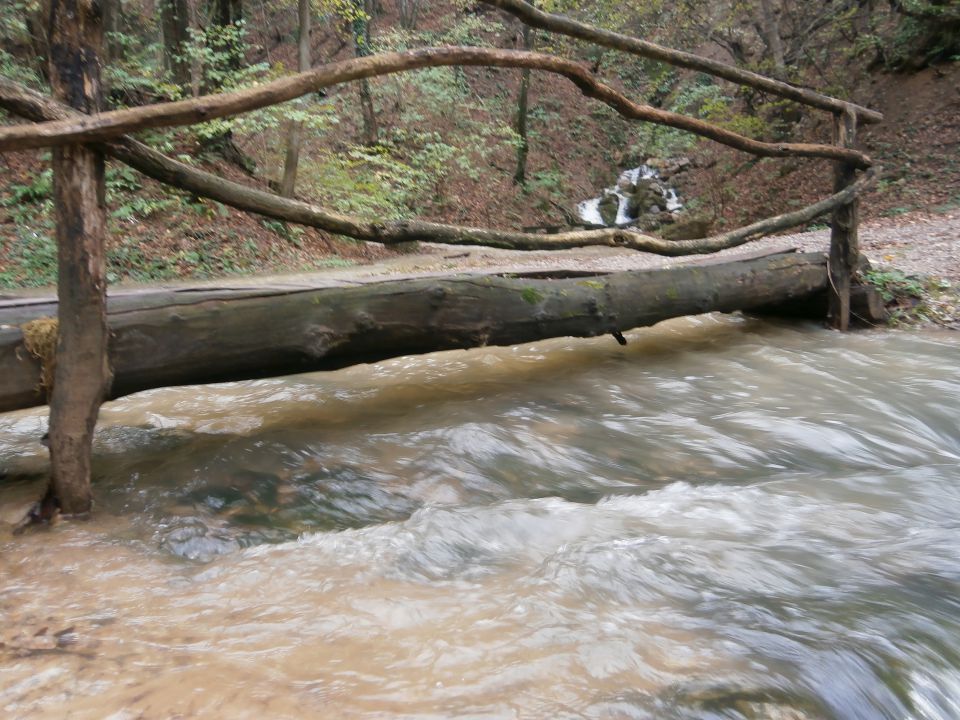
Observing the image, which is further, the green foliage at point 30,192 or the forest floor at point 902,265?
the green foliage at point 30,192

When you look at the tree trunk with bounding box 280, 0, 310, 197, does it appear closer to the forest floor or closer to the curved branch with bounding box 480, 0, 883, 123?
the forest floor

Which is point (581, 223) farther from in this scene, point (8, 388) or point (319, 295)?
point (8, 388)

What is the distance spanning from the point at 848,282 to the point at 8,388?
7.00 metres

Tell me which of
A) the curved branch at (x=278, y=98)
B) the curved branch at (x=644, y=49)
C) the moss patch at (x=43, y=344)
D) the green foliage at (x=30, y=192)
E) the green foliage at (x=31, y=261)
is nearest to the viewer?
the curved branch at (x=278, y=98)

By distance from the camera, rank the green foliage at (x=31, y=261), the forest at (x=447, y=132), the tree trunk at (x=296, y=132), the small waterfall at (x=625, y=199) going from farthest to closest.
→ the small waterfall at (x=625, y=199), the tree trunk at (x=296, y=132), the forest at (x=447, y=132), the green foliage at (x=31, y=261)

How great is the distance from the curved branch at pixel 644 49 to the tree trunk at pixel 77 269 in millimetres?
2090

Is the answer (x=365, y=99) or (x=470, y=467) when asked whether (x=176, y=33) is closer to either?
(x=365, y=99)

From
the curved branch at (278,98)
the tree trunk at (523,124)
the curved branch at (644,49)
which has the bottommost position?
the curved branch at (278,98)

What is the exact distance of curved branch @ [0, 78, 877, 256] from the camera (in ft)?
9.04

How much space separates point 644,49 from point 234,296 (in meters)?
3.59

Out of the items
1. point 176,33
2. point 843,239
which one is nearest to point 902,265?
point 843,239

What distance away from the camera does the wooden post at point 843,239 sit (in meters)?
6.50

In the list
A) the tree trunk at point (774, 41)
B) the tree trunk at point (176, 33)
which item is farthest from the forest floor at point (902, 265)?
the tree trunk at point (176, 33)

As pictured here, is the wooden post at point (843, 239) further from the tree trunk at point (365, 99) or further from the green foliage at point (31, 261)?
the tree trunk at point (365, 99)
